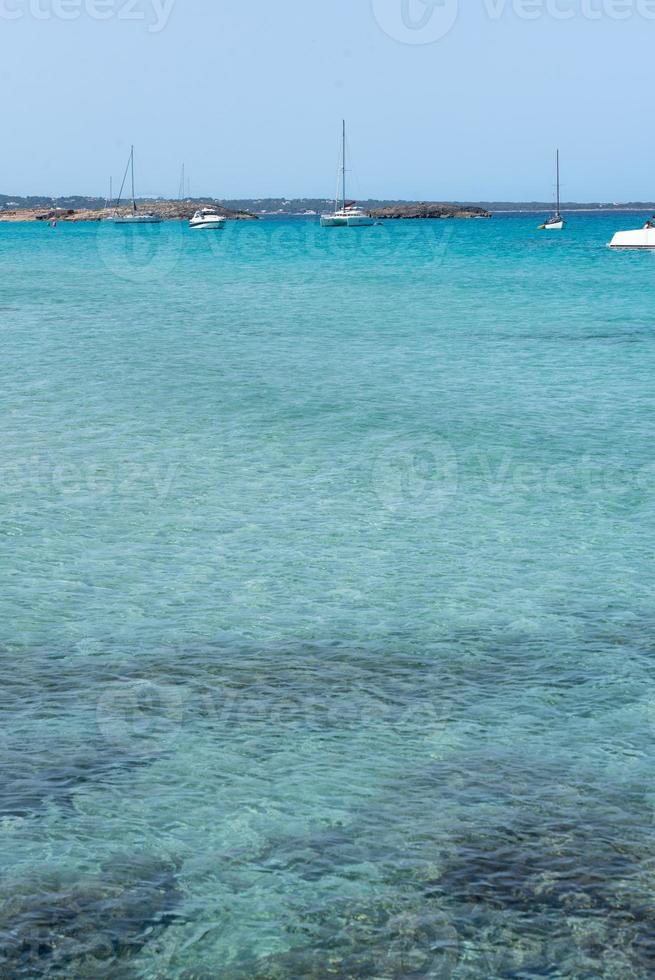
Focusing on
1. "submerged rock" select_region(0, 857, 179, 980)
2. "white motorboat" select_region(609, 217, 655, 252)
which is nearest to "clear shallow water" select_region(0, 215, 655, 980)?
"submerged rock" select_region(0, 857, 179, 980)

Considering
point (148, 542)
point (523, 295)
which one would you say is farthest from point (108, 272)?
point (148, 542)

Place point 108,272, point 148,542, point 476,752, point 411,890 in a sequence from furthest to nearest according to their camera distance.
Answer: point 108,272 < point 148,542 < point 476,752 < point 411,890

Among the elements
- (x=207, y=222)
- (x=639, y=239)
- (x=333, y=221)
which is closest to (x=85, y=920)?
(x=639, y=239)

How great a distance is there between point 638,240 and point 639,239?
38cm

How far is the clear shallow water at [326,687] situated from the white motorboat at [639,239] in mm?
57811

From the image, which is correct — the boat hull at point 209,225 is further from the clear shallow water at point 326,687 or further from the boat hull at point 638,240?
the clear shallow water at point 326,687

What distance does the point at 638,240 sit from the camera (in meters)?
79.9

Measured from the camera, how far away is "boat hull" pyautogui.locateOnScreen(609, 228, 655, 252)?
253ft

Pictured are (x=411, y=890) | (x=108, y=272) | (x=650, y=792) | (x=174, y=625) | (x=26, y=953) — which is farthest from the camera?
(x=108, y=272)

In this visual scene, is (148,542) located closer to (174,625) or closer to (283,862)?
(174,625)

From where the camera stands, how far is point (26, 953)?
18.8 ft

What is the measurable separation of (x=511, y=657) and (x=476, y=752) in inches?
72.6

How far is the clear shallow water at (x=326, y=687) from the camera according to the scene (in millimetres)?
6059

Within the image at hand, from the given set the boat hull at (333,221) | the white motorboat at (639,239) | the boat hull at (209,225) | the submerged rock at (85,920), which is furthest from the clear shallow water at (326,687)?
the boat hull at (209,225)
